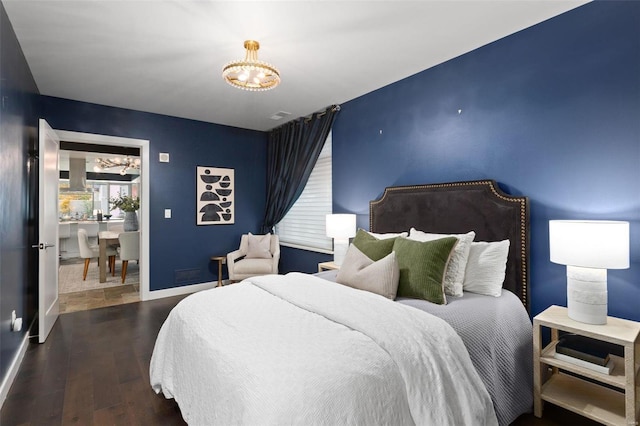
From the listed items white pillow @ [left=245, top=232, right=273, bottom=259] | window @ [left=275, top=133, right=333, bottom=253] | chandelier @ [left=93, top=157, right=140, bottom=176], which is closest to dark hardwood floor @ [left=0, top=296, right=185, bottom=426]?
white pillow @ [left=245, top=232, right=273, bottom=259]

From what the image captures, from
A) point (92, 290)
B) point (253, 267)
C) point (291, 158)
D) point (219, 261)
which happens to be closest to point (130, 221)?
point (92, 290)

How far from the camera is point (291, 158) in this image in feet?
16.1

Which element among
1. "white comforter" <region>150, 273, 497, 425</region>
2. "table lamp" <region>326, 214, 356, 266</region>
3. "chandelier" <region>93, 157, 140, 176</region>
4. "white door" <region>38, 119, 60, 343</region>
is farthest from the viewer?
"chandelier" <region>93, 157, 140, 176</region>

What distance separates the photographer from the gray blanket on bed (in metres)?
1.78

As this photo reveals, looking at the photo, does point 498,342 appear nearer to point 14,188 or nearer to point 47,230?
point 14,188

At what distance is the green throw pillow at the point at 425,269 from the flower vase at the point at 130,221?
5.57 metres

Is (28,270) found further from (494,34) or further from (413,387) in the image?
(494,34)

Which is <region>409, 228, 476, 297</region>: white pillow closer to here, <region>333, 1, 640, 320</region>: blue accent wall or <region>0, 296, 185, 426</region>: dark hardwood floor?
<region>333, 1, 640, 320</region>: blue accent wall

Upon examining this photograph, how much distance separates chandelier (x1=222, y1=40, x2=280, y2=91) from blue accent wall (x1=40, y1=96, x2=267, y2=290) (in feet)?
8.24

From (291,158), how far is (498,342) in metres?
3.71

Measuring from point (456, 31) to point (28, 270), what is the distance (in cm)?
442

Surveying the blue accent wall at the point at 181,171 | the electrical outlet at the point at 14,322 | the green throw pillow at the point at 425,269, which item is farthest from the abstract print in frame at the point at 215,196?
the green throw pillow at the point at 425,269

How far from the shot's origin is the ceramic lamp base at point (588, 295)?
1.85 meters

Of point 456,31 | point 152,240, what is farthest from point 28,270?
point 456,31
